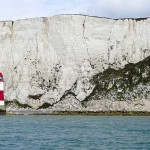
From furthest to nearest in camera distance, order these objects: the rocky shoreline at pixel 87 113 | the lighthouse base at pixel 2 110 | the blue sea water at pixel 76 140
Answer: the lighthouse base at pixel 2 110
the rocky shoreline at pixel 87 113
the blue sea water at pixel 76 140

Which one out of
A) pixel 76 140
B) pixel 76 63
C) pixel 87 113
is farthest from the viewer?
pixel 76 63

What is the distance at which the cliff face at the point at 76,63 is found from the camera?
72.4 metres

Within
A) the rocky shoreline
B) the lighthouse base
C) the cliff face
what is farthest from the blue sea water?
the lighthouse base

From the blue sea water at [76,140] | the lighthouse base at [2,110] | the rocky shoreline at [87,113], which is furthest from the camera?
the lighthouse base at [2,110]

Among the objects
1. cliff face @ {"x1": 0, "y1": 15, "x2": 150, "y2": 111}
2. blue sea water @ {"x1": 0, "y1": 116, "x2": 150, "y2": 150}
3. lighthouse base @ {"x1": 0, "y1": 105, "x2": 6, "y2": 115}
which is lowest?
blue sea water @ {"x1": 0, "y1": 116, "x2": 150, "y2": 150}

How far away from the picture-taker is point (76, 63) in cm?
7712

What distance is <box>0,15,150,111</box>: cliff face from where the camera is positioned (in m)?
72.4

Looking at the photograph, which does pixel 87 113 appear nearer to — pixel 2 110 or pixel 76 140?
pixel 2 110

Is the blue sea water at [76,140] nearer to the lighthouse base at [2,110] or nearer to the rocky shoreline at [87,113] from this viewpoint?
the rocky shoreline at [87,113]

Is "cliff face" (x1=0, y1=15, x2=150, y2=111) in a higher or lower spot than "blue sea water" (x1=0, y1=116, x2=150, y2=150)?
higher

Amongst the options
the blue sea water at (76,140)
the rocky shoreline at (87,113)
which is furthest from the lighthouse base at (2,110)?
the blue sea water at (76,140)

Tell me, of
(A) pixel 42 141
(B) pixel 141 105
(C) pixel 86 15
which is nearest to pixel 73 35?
(C) pixel 86 15

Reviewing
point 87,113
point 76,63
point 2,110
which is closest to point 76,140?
point 87,113

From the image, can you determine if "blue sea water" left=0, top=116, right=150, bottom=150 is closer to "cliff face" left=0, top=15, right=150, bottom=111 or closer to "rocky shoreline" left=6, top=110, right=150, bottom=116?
"rocky shoreline" left=6, top=110, right=150, bottom=116
